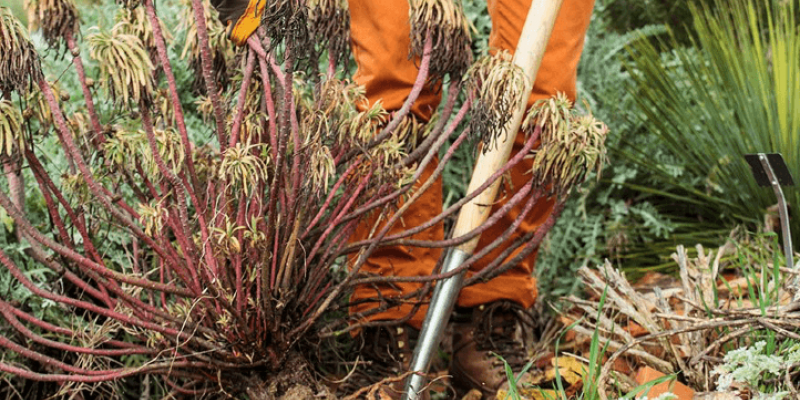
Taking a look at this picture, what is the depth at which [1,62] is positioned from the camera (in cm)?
133

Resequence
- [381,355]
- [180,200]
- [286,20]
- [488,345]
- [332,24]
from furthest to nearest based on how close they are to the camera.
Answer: [488,345] < [381,355] < [332,24] < [180,200] < [286,20]

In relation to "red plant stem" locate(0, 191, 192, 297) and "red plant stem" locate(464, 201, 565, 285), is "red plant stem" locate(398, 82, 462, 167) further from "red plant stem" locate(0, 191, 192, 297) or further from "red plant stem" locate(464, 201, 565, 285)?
"red plant stem" locate(0, 191, 192, 297)

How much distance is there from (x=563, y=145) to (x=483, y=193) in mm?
235

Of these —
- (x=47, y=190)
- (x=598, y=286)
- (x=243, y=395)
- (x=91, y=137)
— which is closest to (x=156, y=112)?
(x=91, y=137)

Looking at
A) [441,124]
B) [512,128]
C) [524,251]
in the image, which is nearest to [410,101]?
[441,124]

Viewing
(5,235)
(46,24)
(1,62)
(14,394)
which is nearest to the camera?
(1,62)

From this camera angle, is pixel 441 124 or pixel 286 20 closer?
pixel 286 20

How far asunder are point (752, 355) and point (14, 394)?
1.44m

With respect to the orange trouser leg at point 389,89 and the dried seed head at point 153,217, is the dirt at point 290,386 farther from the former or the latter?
the dried seed head at point 153,217

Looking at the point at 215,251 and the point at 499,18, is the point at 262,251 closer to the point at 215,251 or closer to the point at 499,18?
the point at 215,251

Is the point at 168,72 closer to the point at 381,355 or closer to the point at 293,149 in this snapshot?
the point at 293,149

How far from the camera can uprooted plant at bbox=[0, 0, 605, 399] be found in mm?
1412

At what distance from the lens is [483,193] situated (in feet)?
5.73

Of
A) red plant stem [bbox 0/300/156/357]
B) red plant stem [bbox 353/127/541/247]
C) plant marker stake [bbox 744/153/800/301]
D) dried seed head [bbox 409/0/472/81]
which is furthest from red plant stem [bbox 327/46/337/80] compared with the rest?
plant marker stake [bbox 744/153/800/301]
